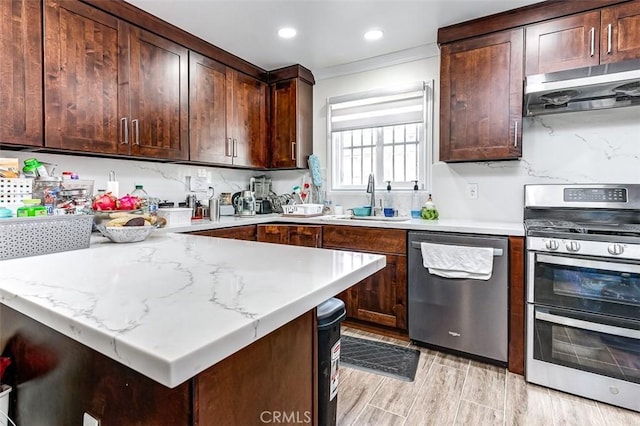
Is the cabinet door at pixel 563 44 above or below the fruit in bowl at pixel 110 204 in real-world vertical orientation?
above

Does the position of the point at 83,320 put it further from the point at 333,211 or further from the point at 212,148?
the point at 333,211

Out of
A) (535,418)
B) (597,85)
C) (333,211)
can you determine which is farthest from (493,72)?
(535,418)

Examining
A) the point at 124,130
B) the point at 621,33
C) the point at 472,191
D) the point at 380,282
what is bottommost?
the point at 380,282

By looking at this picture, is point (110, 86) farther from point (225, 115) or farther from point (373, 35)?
point (373, 35)

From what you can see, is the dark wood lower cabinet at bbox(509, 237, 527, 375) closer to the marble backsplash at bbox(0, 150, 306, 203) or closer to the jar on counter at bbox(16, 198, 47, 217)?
the marble backsplash at bbox(0, 150, 306, 203)

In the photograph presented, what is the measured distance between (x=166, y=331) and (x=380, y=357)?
6.90ft

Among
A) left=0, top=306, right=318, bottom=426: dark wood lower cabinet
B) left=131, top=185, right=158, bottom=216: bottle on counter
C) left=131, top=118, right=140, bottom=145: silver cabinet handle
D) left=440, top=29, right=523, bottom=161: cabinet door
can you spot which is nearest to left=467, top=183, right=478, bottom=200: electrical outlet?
left=440, top=29, right=523, bottom=161: cabinet door

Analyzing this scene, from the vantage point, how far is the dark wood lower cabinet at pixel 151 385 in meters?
0.63

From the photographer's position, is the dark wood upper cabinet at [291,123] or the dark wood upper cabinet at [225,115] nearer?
the dark wood upper cabinet at [225,115]

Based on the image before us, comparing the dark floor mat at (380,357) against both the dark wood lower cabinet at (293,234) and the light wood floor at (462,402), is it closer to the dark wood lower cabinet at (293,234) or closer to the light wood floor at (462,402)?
the light wood floor at (462,402)

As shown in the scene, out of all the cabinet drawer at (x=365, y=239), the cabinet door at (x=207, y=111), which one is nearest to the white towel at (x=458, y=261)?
the cabinet drawer at (x=365, y=239)

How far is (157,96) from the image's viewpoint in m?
2.60

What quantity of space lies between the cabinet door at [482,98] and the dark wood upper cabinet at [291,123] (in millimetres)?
1414

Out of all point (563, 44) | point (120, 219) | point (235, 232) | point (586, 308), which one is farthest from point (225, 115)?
point (586, 308)
